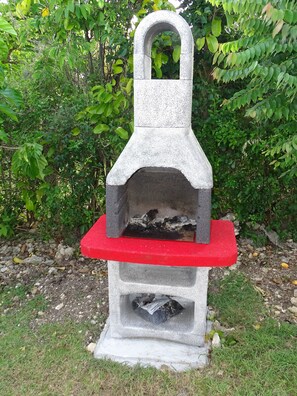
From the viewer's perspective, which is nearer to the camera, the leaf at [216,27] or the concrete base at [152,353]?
the concrete base at [152,353]

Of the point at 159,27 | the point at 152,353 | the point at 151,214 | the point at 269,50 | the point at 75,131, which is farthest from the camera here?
the point at 75,131

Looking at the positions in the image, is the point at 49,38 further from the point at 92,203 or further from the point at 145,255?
the point at 145,255

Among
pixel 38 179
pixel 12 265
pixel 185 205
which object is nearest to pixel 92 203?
pixel 38 179

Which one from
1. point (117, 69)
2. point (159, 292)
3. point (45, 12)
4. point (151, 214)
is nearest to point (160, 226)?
point (151, 214)

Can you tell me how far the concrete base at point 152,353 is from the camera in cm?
275

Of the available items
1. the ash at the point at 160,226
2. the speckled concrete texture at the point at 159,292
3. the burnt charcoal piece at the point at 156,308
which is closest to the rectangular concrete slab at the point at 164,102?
the ash at the point at 160,226

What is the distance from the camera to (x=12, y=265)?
13.7 ft

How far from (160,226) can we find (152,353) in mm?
957

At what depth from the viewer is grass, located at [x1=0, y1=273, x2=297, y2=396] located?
2.55 metres

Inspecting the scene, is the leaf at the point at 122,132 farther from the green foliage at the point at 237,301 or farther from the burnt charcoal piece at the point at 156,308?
the green foliage at the point at 237,301

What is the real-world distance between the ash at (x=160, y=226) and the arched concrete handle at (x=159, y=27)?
3.62 feet

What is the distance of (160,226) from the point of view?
9.86 ft

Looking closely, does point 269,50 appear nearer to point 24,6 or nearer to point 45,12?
point 45,12

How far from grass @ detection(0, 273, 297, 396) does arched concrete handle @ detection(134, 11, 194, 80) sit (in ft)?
6.70
